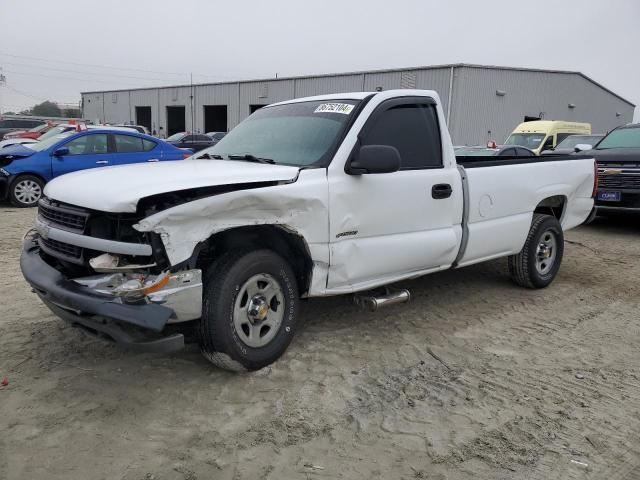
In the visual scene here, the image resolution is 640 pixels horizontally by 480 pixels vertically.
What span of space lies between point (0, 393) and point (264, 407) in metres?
1.64

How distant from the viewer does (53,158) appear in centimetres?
1062

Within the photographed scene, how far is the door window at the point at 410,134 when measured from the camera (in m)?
4.32

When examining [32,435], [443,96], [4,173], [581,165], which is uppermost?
[443,96]

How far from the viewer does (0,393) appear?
3.40m

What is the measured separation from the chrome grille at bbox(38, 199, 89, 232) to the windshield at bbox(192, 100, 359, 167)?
1.40m

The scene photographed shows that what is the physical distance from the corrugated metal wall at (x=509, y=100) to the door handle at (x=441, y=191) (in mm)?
26207

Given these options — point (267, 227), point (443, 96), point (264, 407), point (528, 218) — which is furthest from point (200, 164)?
point (443, 96)

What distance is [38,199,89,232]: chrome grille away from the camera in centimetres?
329

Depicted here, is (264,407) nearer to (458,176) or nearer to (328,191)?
(328,191)

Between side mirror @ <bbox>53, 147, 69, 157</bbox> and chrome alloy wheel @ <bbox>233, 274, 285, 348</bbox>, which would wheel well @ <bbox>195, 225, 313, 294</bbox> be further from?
side mirror @ <bbox>53, 147, 69, 157</bbox>

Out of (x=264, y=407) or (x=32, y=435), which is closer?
(x=32, y=435)

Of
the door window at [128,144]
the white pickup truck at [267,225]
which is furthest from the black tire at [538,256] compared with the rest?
the door window at [128,144]

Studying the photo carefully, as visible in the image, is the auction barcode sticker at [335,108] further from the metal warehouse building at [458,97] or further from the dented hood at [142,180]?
the metal warehouse building at [458,97]

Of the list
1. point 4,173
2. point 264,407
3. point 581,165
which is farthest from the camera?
point 4,173
